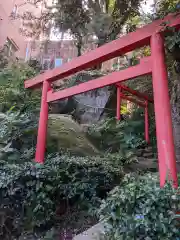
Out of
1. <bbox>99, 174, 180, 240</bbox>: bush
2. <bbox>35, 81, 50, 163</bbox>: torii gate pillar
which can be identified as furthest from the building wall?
<bbox>99, 174, 180, 240</bbox>: bush

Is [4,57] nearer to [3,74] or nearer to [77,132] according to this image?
[3,74]

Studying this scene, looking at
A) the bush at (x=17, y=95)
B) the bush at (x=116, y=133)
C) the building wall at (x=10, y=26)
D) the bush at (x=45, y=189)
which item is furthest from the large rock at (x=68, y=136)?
the building wall at (x=10, y=26)

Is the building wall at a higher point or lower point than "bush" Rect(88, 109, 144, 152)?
higher

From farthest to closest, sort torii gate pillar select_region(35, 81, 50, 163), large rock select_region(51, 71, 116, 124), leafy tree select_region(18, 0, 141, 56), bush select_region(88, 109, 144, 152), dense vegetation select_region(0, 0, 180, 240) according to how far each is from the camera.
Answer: large rock select_region(51, 71, 116, 124)
bush select_region(88, 109, 144, 152)
leafy tree select_region(18, 0, 141, 56)
torii gate pillar select_region(35, 81, 50, 163)
dense vegetation select_region(0, 0, 180, 240)

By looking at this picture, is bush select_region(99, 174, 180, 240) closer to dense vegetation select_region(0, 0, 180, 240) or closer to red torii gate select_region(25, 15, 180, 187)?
dense vegetation select_region(0, 0, 180, 240)

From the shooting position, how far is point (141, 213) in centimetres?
191

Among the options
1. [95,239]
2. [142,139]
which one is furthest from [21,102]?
[95,239]

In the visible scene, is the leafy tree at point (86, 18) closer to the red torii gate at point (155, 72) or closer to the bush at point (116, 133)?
the red torii gate at point (155, 72)

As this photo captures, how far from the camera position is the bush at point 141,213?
182cm

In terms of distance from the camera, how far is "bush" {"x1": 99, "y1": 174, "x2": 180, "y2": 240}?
182cm

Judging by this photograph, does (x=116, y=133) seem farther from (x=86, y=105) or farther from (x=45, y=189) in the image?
(x=45, y=189)

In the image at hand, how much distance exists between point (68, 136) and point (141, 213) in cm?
383

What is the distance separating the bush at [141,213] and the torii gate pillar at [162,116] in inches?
12.6

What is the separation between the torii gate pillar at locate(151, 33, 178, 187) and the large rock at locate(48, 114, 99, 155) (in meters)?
2.97
